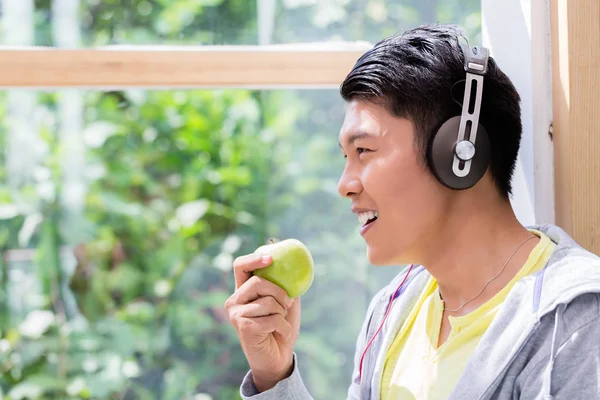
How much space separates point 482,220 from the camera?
1132mm

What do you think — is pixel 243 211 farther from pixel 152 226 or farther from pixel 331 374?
pixel 331 374

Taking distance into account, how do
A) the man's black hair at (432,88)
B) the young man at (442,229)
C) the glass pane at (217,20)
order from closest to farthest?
the young man at (442,229)
the man's black hair at (432,88)
the glass pane at (217,20)

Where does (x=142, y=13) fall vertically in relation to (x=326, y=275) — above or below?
above

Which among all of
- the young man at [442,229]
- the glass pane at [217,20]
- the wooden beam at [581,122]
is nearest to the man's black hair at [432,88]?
the young man at [442,229]

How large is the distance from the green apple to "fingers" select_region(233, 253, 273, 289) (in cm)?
1

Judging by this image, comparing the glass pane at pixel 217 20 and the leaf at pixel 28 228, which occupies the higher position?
the glass pane at pixel 217 20

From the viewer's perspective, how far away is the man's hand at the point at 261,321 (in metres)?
1.17

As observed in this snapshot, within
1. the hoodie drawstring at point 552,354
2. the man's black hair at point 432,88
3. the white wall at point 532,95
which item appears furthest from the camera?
the white wall at point 532,95

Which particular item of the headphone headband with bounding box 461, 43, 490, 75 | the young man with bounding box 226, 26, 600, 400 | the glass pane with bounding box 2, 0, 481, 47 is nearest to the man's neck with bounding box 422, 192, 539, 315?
the young man with bounding box 226, 26, 600, 400

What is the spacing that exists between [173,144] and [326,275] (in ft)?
1.86

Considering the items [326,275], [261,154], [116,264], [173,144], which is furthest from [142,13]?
[326,275]

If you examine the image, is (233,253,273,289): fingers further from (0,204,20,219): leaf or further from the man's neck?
(0,204,20,219): leaf

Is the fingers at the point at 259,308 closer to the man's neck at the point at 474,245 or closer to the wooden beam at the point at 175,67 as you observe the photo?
the man's neck at the point at 474,245

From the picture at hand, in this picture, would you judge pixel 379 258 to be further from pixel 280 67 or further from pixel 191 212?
pixel 191 212
